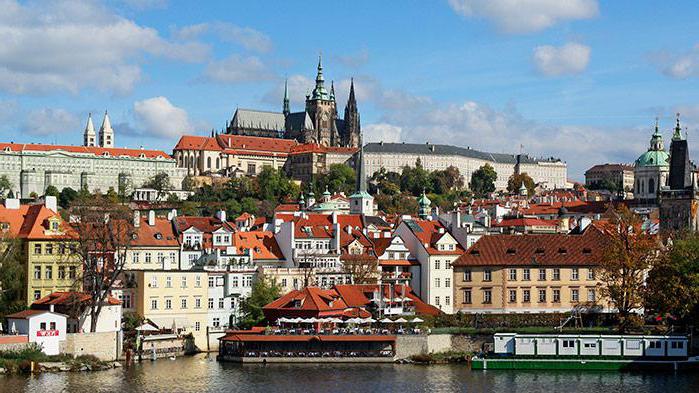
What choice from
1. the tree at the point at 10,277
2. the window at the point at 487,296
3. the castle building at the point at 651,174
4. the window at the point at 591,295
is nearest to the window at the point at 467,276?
the window at the point at 487,296

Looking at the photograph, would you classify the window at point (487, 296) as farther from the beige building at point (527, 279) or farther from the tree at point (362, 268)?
the tree at point (362, 268)

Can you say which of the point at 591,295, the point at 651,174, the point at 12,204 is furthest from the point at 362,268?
the point at 651,174

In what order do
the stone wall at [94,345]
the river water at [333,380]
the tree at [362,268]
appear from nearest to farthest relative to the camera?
1. the river water at [333,380]
2. the stone wall at [94,345]
3. the tree at [362,268]

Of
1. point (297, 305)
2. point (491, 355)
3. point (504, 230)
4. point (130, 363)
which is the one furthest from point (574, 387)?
point (504, 230)

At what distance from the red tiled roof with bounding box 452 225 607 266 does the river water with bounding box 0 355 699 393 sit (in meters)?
12.5

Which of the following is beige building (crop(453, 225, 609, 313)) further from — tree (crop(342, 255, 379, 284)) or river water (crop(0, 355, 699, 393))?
river water (crop(0, 355, 699, 393))

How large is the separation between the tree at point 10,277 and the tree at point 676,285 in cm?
3425

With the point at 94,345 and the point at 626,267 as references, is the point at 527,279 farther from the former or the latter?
the point at 94,345

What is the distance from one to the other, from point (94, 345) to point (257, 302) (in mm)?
11910

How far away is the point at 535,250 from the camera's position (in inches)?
2965

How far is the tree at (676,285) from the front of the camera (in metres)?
64.8

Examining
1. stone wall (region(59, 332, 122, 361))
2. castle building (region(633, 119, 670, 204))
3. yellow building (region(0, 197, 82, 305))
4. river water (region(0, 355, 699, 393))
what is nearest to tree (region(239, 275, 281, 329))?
river water (region(0, 355, 699, 393))

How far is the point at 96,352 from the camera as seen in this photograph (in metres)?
62.8

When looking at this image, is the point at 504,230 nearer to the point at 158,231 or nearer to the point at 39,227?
the point at 158,231
